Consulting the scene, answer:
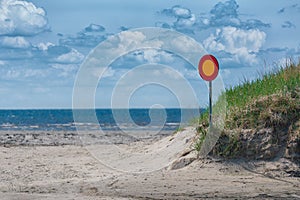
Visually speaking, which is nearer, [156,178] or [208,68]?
[156,178]

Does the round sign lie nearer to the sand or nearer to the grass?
the grass

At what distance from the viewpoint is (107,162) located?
1700cm

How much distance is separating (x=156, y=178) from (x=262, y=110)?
288 cm

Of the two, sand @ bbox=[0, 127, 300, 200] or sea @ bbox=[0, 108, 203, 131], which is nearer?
sand @ bbox=[0, 127, 300, 200]

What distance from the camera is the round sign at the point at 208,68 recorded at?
13.4 m

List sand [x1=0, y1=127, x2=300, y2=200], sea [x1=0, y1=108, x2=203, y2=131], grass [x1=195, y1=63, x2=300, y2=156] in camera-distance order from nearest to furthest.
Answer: sand [x1=0, y1=127, x2=300, y2=200], grass [x1=195, y1=63, x2=300, y2=156], sea [x1=0, y1=108, x2=203, y2=131]

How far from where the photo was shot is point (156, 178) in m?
13.0

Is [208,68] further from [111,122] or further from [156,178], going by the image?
[111,122]

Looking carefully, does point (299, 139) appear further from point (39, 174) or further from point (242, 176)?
point (39, 174)

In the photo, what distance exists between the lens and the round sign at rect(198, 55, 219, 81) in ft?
43.9

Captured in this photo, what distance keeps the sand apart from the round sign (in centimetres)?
182

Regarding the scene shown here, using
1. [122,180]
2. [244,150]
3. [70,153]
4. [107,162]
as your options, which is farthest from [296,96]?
[70,153]

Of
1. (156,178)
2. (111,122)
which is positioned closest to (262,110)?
(156,178)

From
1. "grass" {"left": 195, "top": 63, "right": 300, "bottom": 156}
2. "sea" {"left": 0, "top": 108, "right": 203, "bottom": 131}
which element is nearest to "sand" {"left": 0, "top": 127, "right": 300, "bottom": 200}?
"grass" {"left": 195, "top": 63, "right": 300, "bottom": 156}
